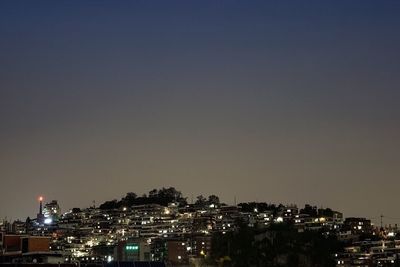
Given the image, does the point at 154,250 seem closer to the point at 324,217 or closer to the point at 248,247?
the point at 324,217

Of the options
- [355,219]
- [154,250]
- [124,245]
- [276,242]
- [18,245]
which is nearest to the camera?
[276,242]

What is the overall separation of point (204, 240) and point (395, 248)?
29.1m

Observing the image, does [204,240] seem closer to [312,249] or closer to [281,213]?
[281,213]

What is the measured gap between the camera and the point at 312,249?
63688 millimetres

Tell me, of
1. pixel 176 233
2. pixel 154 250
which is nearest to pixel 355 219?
pixel 176 233

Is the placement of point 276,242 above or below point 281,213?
below

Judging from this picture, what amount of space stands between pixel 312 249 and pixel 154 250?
74175 mm

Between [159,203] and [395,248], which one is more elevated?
[159,203]

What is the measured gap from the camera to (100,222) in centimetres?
18662

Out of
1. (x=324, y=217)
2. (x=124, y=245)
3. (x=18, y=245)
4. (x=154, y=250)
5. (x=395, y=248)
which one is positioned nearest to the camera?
(x=18, y=245)

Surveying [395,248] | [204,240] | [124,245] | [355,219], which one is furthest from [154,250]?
[355,219]

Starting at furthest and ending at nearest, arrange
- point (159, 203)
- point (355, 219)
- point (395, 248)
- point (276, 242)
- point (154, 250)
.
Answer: point (159, 203) → point (355, 219) → point (154, 250) → point (395, 248) → point (276, 242)

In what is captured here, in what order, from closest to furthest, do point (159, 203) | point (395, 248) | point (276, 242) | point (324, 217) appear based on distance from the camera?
1. point (276, 242)
2. point (395, 248)
3. point (324, 217)
4. point (159, 203)

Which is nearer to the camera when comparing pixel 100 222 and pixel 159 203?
pixel 100 222
